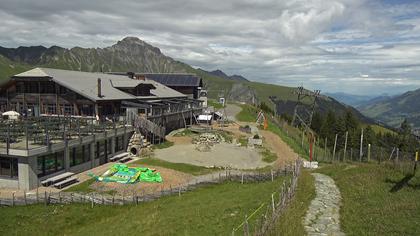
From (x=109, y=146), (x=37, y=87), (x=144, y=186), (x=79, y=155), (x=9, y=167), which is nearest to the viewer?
(x=9, y=167)

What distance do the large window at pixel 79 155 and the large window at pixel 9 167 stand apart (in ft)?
18.8

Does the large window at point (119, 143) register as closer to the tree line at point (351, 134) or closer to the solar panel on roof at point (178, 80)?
the solar panel on roof at point (178, 80)

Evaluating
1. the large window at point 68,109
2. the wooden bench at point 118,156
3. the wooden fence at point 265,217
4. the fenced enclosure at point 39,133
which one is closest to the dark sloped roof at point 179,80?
the large window at point 68,109

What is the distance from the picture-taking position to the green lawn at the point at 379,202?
599 inches

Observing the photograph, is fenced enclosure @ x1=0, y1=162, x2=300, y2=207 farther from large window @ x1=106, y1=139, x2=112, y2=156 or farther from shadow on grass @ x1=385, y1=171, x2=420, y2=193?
large window @ x1=106, y1=139, x2=112, y2=156

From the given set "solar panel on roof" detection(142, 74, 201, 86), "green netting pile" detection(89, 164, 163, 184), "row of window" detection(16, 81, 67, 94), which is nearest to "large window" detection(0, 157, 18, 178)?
"green netting pile" detection(89, 164, 163, 184)

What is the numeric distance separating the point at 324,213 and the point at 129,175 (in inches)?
867

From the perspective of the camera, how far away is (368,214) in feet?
56.3

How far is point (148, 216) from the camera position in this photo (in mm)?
23547

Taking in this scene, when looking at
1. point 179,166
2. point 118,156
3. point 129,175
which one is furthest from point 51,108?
point 129,175

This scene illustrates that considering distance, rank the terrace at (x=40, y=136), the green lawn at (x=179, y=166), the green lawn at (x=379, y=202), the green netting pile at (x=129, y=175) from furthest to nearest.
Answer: the green lawn at (x=179, y=166), the green netting pile at (x=129, y=175), the terrace at (x=40, y=136), the green lawn at (x=379, y=202)

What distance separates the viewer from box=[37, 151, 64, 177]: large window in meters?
33.4

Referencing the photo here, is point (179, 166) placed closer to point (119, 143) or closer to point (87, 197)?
point (119, 143)

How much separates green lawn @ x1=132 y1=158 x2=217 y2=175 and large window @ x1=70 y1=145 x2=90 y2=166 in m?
5.87
